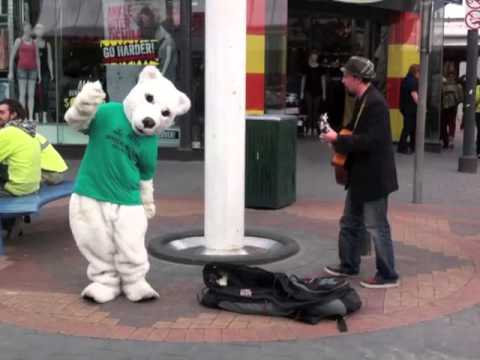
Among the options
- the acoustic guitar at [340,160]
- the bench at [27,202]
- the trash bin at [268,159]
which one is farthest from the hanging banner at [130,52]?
the acoustic guitar at [340,160]

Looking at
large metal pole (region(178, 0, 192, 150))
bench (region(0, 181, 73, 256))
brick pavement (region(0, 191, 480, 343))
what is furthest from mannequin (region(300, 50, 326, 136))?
bench (region(0, 181, 73, 256))

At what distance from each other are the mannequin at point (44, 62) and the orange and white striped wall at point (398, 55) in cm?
743

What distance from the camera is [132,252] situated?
537 centimetres

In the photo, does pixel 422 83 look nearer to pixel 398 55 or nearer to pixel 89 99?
pixel 89 99

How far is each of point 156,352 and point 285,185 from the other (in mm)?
4560

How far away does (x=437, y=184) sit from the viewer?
11.4m

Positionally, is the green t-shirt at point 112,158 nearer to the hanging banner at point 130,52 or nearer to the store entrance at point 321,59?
the hanging banner at point 130,52

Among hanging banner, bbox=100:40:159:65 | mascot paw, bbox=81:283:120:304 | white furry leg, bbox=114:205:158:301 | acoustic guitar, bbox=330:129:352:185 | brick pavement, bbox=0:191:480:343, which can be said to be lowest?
brick pavement, bbox=0:191:480:343

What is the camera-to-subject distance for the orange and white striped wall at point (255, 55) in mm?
12758

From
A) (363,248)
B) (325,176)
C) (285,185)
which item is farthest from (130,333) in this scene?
(325,176)

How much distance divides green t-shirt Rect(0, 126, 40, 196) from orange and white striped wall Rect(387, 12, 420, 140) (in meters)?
10.9

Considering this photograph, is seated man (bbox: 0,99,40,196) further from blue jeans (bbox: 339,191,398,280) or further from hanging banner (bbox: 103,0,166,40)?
hanging banner (bbox: 103,0,166,40)

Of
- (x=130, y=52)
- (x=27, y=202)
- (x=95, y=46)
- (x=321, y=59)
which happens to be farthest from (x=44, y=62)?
(x=321, y=59)

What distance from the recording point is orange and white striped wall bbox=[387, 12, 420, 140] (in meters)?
16.6
